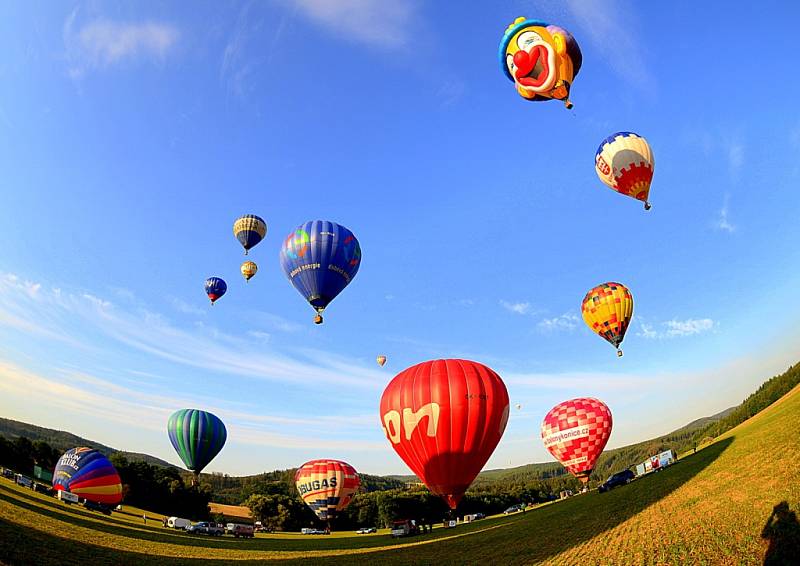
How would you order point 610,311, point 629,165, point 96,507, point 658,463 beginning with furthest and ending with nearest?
point 658,463
point 610,311
point 96,507
point 629,165

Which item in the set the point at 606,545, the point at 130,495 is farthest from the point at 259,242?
the point at 130,495

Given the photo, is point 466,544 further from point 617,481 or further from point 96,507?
point 96,507

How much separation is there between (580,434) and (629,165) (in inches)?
891

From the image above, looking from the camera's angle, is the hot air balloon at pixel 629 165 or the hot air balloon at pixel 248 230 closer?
the hot air balloon at pixel 629 165

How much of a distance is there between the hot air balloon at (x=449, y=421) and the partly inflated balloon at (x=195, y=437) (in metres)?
26.6

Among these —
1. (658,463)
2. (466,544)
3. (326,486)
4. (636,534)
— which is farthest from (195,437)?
(658,463)

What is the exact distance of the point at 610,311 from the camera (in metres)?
37.8

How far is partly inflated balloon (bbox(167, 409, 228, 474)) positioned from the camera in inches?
1548

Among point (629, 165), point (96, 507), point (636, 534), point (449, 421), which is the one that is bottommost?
point (96, 507)

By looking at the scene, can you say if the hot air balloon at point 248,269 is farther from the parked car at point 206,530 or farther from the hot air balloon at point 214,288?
the parked car at point 206,530

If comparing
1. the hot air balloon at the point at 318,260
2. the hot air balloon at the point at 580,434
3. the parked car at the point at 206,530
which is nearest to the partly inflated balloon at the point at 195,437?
the parked car at the point at 206,530

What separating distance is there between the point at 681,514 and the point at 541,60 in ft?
73.2

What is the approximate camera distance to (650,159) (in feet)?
102

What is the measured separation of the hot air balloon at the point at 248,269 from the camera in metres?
50.0
